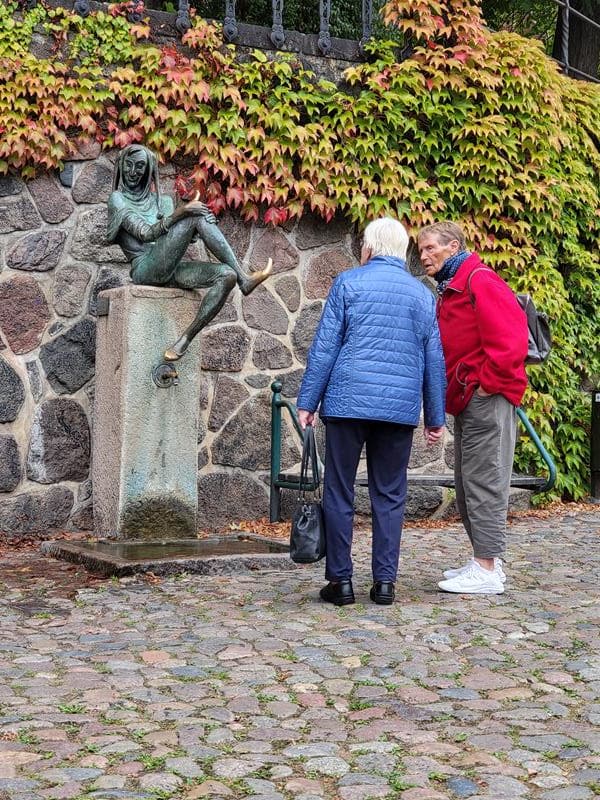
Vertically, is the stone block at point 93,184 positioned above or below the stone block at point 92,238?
above

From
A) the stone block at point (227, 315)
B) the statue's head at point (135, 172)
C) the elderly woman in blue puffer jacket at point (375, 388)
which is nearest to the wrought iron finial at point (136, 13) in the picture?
the statue's head at point (135, 172)

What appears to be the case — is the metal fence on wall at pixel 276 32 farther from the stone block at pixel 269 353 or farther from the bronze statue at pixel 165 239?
the stone block at pixel 269 353

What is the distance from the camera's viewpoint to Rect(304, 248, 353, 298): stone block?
8133 millimetres

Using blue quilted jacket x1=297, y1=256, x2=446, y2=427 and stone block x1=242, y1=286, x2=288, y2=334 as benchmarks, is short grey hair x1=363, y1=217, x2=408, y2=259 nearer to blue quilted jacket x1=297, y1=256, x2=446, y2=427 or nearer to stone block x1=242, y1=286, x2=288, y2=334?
blue quilted jacket x1=297, y1=256, x2=446, y2=427

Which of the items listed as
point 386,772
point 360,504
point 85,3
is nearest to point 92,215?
point 85,3

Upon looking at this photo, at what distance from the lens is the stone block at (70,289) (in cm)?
727

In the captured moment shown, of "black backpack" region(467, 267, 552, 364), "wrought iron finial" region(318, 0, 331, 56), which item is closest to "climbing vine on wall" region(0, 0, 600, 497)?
"wrought iron finial" region(318, 0, 331, 56)

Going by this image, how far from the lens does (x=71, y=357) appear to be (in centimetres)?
730

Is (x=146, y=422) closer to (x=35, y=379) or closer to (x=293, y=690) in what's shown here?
(x=35, y=379)

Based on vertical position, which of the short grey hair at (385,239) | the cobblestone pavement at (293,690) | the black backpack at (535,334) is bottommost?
the cobblestone pavement at (293,690)

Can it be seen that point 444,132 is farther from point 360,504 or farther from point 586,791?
point 586,791

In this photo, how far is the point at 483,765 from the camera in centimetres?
317

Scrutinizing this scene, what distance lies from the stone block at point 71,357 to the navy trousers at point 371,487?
2580 millimetres

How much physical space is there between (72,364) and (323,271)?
1.87 meters
